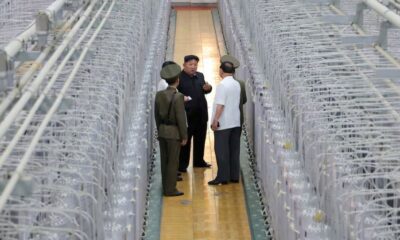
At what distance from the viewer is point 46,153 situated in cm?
535

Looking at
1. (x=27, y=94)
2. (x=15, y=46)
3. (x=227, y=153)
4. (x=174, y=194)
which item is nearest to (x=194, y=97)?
(x=227, y=153)

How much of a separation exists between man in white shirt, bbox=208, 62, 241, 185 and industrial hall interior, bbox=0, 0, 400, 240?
0.04 ft

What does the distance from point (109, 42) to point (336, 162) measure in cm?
289

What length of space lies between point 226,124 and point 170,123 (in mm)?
610

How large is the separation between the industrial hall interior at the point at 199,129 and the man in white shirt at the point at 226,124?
0.04 feet

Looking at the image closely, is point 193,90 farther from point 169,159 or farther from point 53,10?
point 53,10

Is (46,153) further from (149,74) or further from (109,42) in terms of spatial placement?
(149,74)

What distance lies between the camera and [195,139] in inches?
375

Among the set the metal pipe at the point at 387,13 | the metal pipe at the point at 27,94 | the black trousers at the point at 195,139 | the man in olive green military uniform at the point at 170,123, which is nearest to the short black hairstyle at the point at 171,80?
the man in olive green military uniform at the point at 170,123

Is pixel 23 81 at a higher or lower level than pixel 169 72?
higher

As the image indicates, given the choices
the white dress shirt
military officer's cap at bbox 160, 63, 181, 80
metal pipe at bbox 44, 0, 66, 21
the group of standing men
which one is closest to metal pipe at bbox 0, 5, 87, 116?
metal pipe at bbox 44, 0, 66, 21

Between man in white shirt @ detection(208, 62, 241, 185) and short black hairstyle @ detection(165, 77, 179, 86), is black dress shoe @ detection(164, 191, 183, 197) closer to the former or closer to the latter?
man in white shirt @ detection(208, 62, 241, 185)

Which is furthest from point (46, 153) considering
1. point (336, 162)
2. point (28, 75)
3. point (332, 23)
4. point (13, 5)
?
point (13, 5)

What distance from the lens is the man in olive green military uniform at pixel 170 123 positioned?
8.50m
